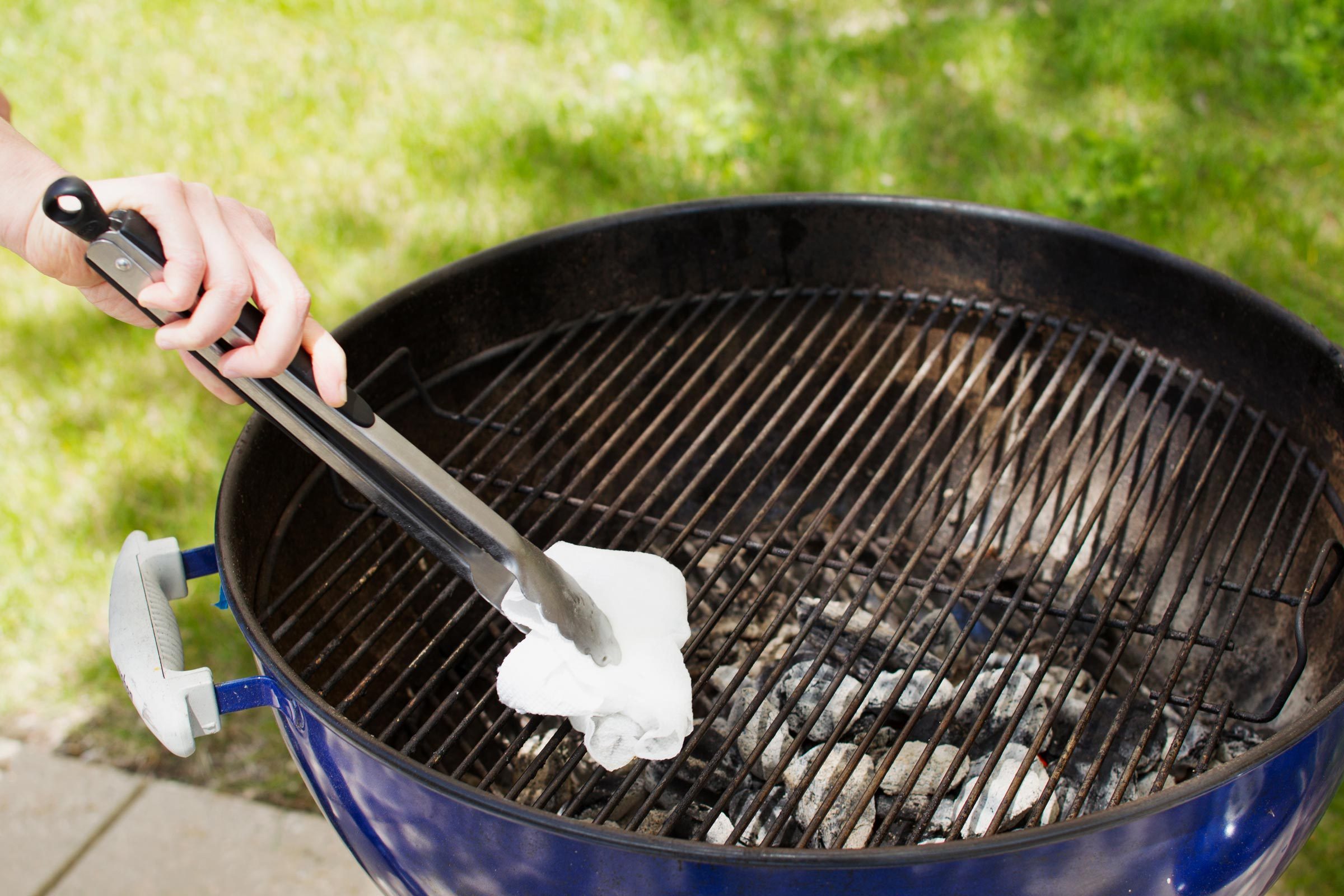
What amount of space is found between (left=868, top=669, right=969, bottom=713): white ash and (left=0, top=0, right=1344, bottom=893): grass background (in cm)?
165

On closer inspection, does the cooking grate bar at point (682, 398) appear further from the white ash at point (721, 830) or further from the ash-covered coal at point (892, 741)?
the white ash at point (721, 830)

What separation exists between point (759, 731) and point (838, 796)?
0.62ft

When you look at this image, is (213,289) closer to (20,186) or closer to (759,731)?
(20,186)

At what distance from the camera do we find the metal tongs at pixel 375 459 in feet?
2.95

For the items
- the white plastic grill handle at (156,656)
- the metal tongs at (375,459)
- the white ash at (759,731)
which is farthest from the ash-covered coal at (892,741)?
the white plastic grill handle at (156,656)

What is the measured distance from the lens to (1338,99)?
3.50 m

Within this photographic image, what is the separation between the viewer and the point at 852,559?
1434mm

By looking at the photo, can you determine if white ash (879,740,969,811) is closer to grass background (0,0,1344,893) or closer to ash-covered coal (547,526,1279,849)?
ash-covered coal (547,526,1279,849)

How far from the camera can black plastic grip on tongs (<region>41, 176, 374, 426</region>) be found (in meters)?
0.84

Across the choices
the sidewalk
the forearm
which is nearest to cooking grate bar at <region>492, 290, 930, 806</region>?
the forearm

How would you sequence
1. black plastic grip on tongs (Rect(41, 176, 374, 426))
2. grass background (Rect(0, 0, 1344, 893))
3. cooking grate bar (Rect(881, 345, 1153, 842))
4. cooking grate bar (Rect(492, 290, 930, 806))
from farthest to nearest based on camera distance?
grass background (Rect(0, 0, 1344, 893)) → cooking grate bar (Rect(492, 290, 930, 806)) → cooking grate bar (Rect(881, 345, 1153, 842)) → black plastic grip on tongs (Rect(41, 176, 374, 426))

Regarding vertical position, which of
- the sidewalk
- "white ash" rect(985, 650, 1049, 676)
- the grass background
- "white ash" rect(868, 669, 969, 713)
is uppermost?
the grass background

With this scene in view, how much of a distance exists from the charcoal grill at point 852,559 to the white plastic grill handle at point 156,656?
0.04m

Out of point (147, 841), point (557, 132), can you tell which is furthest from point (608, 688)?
point (557, 132)
